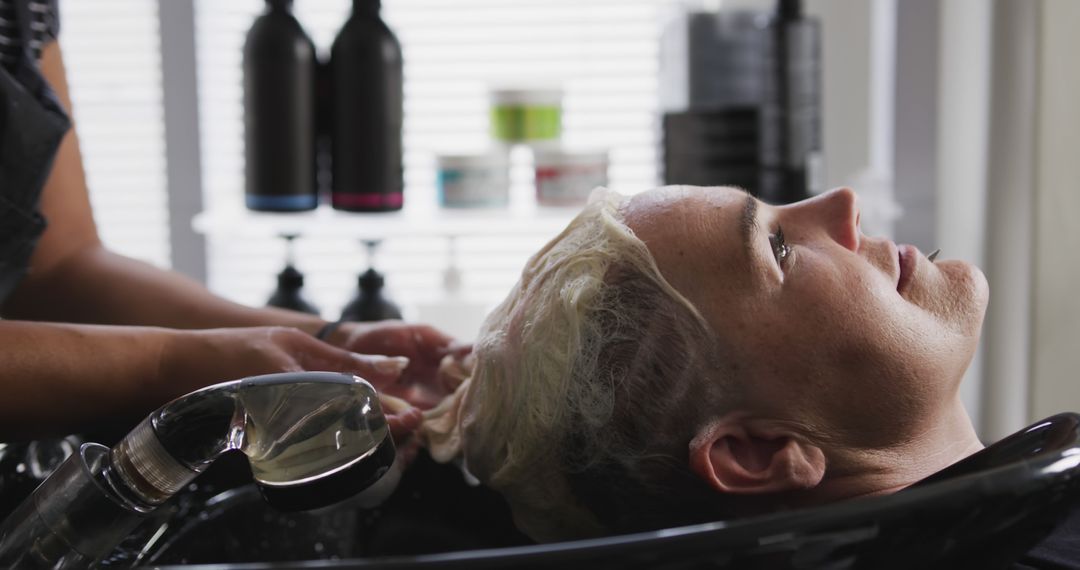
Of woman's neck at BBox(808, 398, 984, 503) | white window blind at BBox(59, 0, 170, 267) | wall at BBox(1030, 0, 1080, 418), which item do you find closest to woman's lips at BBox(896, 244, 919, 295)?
woman's neck at BBox(808, 398, 984, 503)

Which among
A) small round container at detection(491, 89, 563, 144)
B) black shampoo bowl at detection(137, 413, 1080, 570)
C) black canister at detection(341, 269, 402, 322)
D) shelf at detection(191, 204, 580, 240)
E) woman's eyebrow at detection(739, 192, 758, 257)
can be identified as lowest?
black canister at detection(341, 269, 402, 322)

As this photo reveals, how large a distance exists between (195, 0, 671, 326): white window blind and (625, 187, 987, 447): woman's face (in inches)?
48.5

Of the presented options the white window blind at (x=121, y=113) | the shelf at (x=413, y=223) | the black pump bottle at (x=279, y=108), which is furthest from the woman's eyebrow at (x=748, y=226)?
the white window blind at (x=121, y=113)

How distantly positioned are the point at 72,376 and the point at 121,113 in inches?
60.7

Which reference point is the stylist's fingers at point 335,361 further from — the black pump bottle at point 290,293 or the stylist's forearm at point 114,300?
the black pump bottle at point 290,293

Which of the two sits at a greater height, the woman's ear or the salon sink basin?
the salon sink basin

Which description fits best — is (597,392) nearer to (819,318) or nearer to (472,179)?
(819,318)

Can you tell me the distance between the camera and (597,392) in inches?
30.5

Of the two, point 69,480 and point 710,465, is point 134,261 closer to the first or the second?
point 69,480

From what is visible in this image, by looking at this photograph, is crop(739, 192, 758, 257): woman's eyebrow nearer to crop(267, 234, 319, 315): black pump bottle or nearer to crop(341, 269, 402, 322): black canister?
crop(341, 269, 402, 322): black canister

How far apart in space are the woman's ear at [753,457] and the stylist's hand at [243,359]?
0.90 feet

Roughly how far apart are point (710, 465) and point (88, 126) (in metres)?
1.89

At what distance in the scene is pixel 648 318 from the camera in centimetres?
78

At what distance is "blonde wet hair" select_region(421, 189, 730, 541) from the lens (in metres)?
0.76
